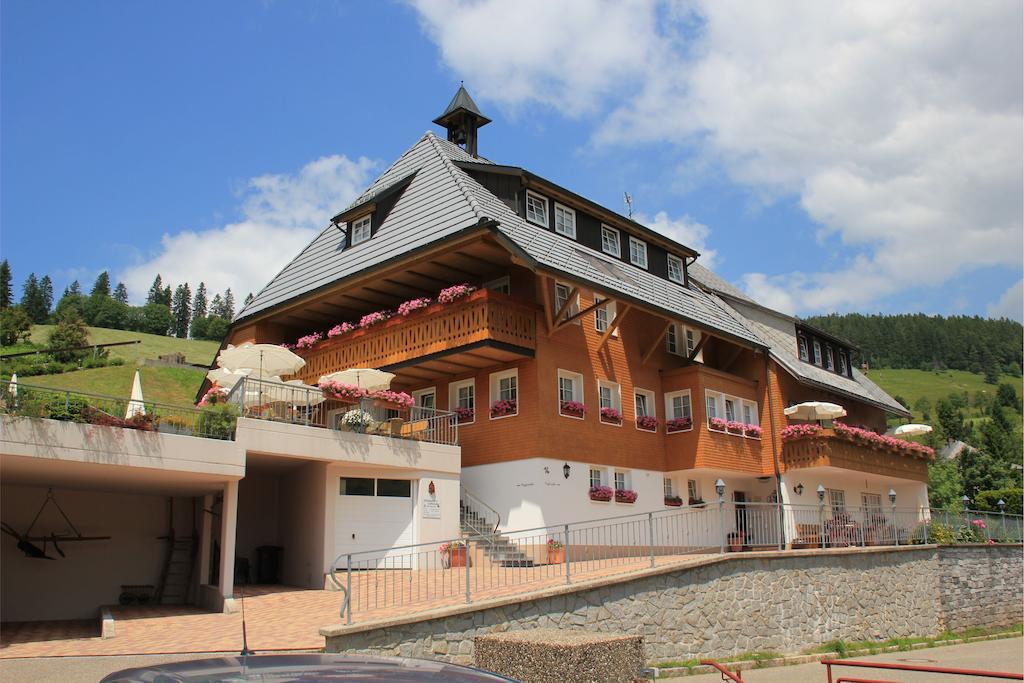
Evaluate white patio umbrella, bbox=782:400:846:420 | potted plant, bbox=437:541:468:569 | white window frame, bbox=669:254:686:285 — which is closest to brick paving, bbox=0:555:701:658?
potted plant, bbox=437:541:468:569

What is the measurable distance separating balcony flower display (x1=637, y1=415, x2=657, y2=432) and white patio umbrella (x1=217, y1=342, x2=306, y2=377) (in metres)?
10.3

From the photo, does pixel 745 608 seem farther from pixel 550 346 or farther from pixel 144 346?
pixel 144 346

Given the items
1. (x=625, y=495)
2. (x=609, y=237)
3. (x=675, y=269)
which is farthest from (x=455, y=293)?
(x=675, y=269)

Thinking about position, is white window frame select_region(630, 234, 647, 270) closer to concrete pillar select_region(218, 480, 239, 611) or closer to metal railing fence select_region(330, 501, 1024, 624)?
metal railing fence select_region(330, 501, 1024, 624)

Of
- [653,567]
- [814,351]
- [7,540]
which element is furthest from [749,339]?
[7,540]

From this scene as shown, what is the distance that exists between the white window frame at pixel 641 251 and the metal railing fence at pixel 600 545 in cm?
882

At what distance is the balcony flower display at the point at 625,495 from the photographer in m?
25.0

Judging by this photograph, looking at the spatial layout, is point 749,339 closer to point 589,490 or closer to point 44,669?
point 589,490

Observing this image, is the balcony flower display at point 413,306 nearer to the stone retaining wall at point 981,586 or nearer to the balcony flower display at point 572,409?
the balcony flower display at point 572,409

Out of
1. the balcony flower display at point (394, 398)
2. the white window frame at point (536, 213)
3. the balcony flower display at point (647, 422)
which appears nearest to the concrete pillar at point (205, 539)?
the balcony flower display at point (394, 398)

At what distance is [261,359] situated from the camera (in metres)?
22.6

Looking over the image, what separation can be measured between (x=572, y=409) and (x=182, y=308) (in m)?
149

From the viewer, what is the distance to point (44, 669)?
1230 cm

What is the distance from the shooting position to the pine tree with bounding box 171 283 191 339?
157625mm
